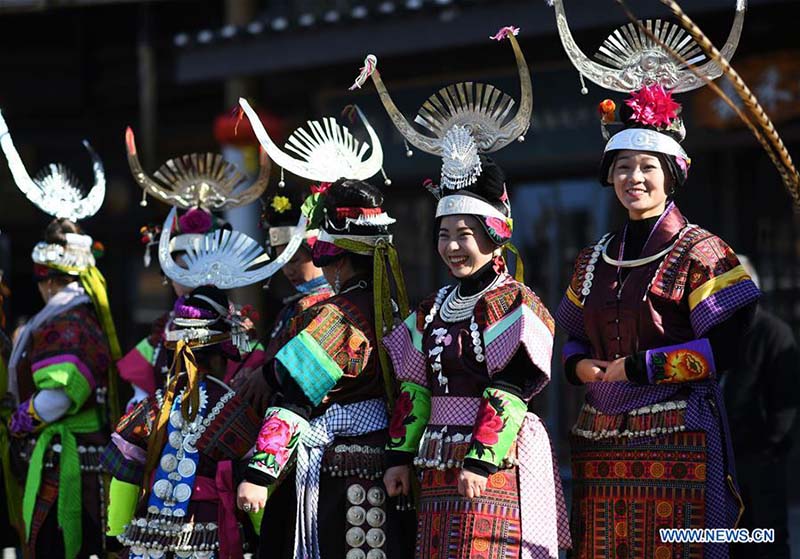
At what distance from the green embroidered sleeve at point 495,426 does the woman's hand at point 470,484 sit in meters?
0.05

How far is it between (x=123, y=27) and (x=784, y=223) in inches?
244

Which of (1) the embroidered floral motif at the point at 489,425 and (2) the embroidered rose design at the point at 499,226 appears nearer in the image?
(1) the embroidered floral motif at the point at 489,425

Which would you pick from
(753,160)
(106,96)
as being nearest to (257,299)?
(106,96)

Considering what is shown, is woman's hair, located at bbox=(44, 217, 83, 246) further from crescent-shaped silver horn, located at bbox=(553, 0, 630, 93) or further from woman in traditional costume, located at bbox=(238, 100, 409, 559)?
crescent-shaped silver horn, located at bbox=(553, 0, 630, 93)

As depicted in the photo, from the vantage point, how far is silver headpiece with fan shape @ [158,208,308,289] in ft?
15.9

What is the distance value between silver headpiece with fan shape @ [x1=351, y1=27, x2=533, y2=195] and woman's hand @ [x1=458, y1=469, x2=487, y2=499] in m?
0.91

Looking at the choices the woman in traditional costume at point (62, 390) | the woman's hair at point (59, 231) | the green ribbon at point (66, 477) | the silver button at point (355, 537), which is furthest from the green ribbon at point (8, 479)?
the silver button at point (355, 537)

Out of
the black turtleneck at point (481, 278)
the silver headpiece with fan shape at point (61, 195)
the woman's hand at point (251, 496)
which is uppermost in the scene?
the silver headpiece with fan shape at point (61, 195)

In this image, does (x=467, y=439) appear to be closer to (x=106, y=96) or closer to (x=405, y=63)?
(x=405, y=63)

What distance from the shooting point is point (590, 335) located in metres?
4.14

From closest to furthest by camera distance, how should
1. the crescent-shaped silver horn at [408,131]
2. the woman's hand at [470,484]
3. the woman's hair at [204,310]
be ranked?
1. the woman's hand at [470,484]
2. the crescent-shaped silver horn at [408,131]
3. the woman's hair at [204,310]

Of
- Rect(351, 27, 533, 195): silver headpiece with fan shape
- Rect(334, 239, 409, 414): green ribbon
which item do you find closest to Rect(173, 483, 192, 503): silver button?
Rect(334, 239, 409, 414): green ribbon

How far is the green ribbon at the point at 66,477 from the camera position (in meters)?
5.41

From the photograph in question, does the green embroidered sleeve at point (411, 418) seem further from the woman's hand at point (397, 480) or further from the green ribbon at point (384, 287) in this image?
the green ribbon at point (384, 287)
